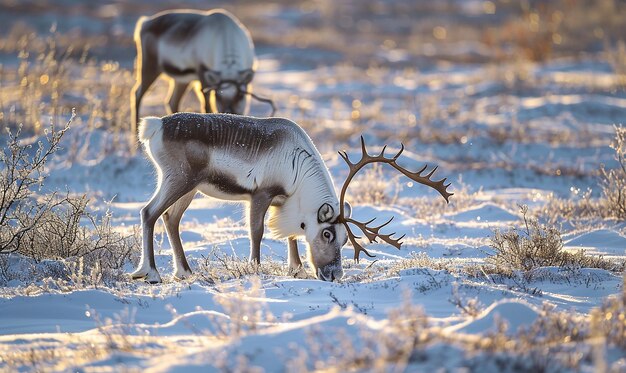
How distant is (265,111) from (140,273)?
39.2ft

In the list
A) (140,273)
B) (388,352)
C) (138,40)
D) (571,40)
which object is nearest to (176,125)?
(140,273)

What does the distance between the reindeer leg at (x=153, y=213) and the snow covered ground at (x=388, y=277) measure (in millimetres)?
204

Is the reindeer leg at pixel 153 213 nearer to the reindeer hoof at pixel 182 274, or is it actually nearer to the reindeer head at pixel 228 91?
the reindeer hoof at pixel 182 274

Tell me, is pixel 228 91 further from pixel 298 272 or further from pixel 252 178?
pixel 298 272

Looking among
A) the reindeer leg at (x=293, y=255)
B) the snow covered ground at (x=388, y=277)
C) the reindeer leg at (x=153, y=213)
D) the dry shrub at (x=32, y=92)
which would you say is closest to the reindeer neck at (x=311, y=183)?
the reindeer leg at (x=293, y=255)

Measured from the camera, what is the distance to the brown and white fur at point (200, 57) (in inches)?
519

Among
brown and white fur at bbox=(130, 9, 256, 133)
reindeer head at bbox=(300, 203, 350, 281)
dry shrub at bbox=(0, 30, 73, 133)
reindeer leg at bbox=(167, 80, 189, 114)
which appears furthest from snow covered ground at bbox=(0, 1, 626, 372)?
brown and white fur at bbox=(130, 9, 256, 133)

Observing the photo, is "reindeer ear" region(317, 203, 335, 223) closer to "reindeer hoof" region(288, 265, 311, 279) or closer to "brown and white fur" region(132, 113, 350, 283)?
"brown and white fur" region(132, 113, 350, 283)

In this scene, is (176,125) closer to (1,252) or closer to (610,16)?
(1,252)

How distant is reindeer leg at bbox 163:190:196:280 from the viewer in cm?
775

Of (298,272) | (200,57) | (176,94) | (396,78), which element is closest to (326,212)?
(298,272)

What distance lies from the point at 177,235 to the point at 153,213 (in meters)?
0.45

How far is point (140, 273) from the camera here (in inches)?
295

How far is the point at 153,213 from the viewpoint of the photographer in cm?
752
